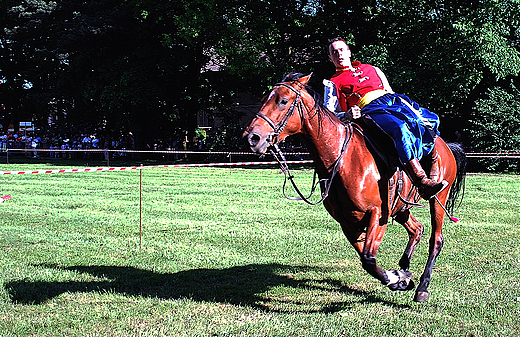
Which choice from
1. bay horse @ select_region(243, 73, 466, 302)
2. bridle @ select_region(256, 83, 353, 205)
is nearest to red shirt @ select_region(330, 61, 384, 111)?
bay horse @ select_region(243, 73, 466, 302)

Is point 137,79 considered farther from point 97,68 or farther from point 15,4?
point 15,4

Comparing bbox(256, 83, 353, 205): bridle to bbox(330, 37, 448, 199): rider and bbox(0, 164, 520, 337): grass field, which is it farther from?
bbox(0, 164, 520, 337): grass field

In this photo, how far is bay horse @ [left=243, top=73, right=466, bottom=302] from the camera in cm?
467

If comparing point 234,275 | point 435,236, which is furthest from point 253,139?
point 435,236

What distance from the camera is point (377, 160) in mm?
5348

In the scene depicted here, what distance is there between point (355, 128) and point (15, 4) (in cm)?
4425

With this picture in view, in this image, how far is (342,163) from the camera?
505 centimetres

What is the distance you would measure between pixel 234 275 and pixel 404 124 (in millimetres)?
3005

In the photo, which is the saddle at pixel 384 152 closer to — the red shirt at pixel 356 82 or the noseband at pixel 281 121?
the red shirt at pixel 356 82

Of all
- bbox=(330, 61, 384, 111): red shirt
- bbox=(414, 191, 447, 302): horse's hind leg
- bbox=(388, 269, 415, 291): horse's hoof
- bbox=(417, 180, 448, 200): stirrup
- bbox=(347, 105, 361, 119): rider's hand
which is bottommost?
bbox=(388, 269, 415, 291): horse's hoof

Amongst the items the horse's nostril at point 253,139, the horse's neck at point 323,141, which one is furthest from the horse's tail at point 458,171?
the horse's nostril at point 253,139

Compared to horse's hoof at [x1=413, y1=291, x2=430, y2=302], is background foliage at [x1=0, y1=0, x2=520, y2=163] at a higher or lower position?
higher

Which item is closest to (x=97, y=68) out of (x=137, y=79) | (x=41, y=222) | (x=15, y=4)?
(x=137, y=79)

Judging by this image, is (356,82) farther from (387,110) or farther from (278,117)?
(278,117)
